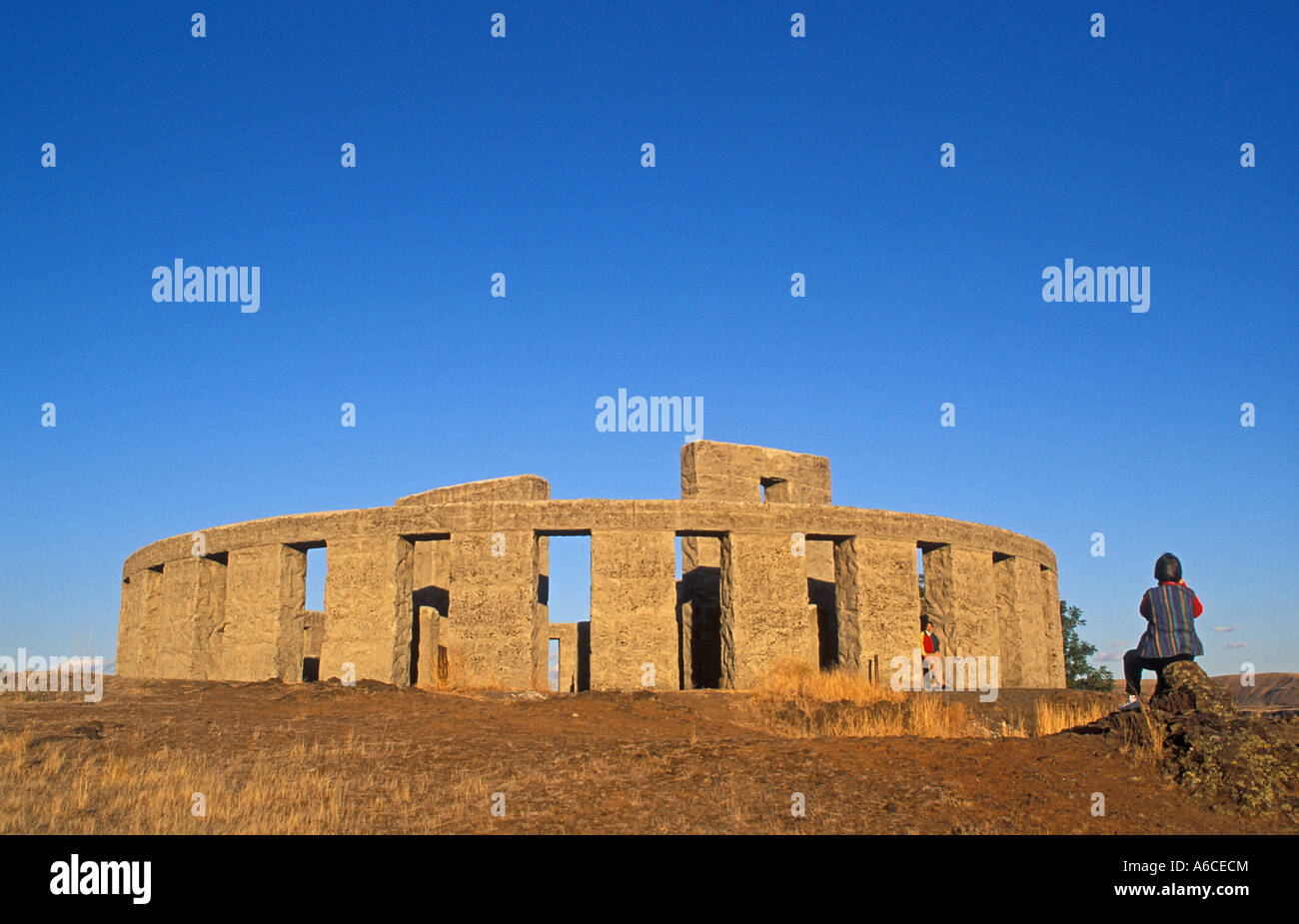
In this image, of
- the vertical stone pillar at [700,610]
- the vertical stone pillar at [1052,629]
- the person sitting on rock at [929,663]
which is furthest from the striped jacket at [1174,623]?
the vertical stone pillar at [1052,629]

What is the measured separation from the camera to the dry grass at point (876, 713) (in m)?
11.6

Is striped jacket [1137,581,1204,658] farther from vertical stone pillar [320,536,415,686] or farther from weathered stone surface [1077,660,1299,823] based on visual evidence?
vertical stone pillar [320,536,415,686]

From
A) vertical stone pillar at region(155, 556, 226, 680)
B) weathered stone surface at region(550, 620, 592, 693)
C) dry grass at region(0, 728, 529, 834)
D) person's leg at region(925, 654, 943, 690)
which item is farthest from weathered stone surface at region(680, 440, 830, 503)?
dry grass at region(0, 728, 529, 834)

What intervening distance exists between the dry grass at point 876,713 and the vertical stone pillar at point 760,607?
725mm

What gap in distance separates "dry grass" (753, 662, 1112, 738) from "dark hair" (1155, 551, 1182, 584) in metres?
2.84

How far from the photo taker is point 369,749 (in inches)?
395

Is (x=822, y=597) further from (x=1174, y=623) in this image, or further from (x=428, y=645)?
(x=1174, y=623)

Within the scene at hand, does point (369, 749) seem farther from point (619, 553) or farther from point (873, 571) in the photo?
point (873, 571)

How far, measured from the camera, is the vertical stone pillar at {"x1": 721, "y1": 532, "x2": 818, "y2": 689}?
15711mm

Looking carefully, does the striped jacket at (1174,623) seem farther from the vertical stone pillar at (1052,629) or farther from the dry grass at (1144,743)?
the vertical stone pillar at (1052,629)

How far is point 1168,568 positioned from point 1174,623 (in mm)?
605

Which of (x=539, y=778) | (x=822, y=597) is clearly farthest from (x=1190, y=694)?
(x=822, y=597)
